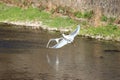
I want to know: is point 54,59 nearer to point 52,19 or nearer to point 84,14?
point 52,19

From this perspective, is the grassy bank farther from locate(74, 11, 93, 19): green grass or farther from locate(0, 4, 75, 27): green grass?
locate(74, 11, 93, 19): green grass

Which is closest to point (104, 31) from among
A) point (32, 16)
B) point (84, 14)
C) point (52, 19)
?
point (84, 14)

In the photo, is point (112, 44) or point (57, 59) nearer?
point (57, 59)

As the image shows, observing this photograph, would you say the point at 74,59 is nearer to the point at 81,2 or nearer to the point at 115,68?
the point at 115,68

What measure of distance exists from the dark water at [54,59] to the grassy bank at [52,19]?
7.05 ft

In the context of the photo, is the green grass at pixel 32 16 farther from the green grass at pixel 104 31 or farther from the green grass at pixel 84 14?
the green grass at pixel 104 31

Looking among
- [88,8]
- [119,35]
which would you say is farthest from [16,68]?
[88,8]

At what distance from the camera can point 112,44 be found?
3756 centimetres

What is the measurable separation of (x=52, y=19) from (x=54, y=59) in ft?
54.6

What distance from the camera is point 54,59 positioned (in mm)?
29312

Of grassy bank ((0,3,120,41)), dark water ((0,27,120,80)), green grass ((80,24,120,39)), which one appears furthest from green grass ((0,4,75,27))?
dark water ((0,27,120,80))

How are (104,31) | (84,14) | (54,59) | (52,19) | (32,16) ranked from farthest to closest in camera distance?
(84,14), (32,16), (52,19), (104,31), (54,59)

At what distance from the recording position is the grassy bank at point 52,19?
40594mm

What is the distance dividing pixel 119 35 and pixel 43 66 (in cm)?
1469
